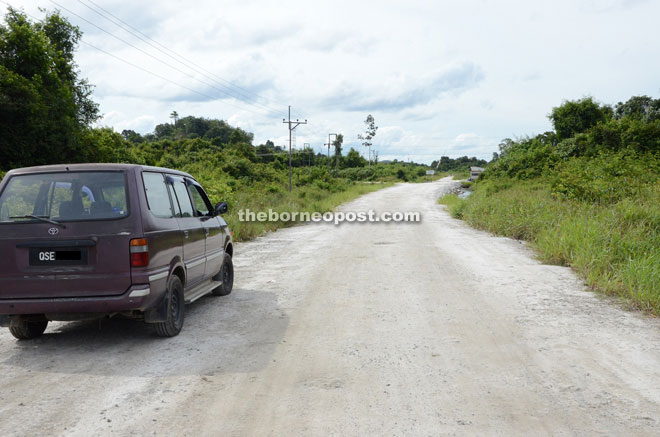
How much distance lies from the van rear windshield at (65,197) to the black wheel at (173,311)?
1.03 metres

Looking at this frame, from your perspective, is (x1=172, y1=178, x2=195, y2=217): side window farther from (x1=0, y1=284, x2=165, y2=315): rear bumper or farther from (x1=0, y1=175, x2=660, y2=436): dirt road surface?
(x1=0, y1=284, x2=165, y2=315): rear bumper

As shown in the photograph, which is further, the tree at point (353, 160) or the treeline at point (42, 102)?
the tree at point (353, 160)

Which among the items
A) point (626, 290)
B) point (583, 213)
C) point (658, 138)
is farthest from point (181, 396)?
point (658, 138)

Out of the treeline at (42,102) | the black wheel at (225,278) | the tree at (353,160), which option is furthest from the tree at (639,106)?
the tree at (353,160)

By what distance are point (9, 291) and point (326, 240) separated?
10.5m

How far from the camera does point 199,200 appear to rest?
7344 mm

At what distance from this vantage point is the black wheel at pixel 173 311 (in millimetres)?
5445

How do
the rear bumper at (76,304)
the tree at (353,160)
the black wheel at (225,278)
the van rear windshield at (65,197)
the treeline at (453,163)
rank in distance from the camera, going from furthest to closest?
1. the treeline at (453,163)
2. the tree at (353,160)
3. the black wheel at (225,278)
4. the van rear windshield at (65,197)
5. the rear bumper at (76,304)

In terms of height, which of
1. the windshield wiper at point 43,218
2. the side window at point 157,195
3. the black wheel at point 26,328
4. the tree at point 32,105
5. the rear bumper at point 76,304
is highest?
the tree at point 32,105

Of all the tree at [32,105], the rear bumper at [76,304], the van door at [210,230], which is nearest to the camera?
the rear bumper at [76,304]

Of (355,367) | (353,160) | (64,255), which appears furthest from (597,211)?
(353,160)

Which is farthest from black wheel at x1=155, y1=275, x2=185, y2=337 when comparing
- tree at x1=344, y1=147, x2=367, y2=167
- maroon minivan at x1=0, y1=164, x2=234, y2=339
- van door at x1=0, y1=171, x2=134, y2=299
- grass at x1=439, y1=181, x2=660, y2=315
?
tree at x1=344, y1=147, x2=367, y2=167

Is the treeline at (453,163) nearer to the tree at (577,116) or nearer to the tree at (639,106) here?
the tree at (639,106)

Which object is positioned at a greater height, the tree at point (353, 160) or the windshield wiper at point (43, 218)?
the tree at point (353, 160)
